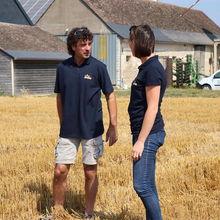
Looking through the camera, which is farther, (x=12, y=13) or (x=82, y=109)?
(x=12, y=13)

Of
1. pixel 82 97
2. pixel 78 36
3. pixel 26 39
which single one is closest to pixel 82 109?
pixel 82 97

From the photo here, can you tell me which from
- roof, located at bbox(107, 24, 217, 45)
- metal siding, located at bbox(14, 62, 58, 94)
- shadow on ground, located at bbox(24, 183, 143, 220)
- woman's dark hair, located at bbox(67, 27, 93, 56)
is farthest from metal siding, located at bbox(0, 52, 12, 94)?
woman's dark hair, located at bbox(67, 27, 93, 56)

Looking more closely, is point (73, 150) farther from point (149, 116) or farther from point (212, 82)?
point (212, 82)

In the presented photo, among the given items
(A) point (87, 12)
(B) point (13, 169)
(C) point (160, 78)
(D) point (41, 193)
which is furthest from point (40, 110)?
(A) point (87, 12)

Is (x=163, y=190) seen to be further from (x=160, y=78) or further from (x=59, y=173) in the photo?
(x=160, y=78)

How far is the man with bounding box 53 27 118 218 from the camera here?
4832 mm

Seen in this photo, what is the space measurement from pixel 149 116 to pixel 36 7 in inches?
1535

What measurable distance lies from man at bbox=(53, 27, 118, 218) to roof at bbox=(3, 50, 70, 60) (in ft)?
76.4

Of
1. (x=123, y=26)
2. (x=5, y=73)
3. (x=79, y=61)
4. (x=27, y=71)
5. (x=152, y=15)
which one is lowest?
(x=79, y=61)

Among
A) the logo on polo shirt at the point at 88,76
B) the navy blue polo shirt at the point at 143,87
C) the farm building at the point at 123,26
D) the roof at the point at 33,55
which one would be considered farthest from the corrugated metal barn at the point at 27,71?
the navy blue polo shirt at the point at 143,87

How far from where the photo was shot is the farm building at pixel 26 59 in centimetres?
2823

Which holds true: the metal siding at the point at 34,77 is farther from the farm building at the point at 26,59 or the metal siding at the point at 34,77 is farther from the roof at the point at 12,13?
the roof at the point at 12,13

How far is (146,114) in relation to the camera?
13.5ft

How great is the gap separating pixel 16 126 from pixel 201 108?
7.20 m
